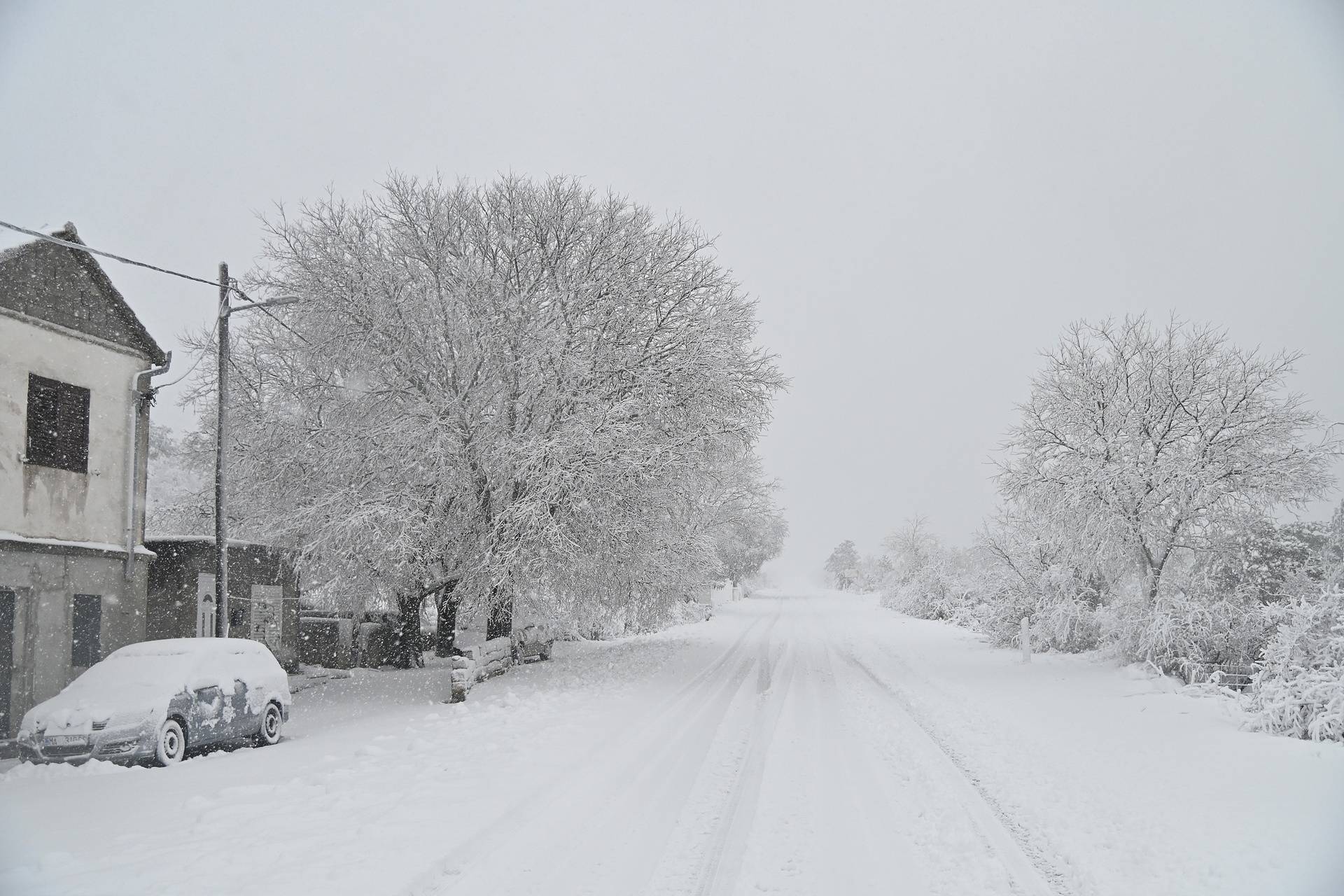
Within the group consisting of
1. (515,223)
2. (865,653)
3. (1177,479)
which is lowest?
(865,653)

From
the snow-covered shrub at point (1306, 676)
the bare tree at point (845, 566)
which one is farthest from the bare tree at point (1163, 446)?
the bare tree at point (845, 566)

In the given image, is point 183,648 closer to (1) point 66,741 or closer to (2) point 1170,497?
(1) point 66,741

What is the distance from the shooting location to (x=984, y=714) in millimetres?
12312

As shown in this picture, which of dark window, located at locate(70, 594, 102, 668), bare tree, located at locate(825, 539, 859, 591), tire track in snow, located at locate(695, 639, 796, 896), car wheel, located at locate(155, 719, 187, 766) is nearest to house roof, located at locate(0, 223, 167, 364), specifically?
dark window, located at locate(70, 594, 102, 668)

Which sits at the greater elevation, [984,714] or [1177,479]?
[1177,479]

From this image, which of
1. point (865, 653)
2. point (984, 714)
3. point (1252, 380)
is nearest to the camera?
point (984, 714)

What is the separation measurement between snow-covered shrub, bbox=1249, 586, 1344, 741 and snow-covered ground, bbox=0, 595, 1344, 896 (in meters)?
0.45

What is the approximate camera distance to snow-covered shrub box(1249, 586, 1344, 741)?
9.66 meters

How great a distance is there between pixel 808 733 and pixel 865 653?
11.9 m

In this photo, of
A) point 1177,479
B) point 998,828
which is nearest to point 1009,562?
point 1177,479

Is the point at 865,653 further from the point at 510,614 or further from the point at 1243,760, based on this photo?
the point at 1243,760

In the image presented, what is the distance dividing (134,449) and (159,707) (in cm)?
717

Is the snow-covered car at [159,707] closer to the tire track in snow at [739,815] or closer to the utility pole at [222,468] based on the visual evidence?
the utility pole at [222,468]

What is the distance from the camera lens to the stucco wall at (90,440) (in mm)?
13312
